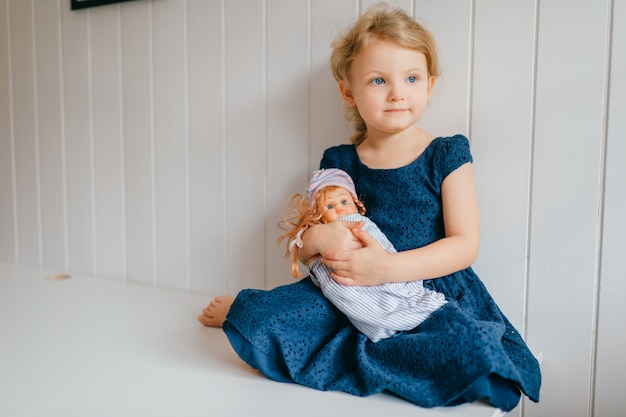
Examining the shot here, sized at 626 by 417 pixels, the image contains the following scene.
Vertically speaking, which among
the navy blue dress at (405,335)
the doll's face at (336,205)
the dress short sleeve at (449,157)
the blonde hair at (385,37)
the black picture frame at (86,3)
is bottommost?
the navy blue dress at (405,335)

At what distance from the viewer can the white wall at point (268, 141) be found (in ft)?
3.17

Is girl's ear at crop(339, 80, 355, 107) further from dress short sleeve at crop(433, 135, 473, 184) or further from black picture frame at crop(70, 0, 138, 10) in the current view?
black picture frame at crop(70, 0, 138, 10)

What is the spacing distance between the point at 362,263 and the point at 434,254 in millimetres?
116

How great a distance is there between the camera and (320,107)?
1.21 metres

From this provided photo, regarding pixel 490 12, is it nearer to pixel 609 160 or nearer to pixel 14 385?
pixel 609 160

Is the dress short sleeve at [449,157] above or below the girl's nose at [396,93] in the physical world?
below

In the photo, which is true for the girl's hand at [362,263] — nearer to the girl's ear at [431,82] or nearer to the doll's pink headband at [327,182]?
the doll's pink headband at [327,182]

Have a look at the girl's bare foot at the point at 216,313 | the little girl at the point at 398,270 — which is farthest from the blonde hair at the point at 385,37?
the girl's bare foot at the point at 216,313

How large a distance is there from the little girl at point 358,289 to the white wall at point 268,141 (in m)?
0.22

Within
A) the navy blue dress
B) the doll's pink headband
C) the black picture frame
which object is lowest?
the navy blue dress

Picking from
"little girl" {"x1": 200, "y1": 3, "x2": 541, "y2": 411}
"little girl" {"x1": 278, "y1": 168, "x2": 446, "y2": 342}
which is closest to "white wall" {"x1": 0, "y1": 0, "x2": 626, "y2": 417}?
"little girl" {"x1": 200, "y1": 3, "x2": 541, "y2": 411}

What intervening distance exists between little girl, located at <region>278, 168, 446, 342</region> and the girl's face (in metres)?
0.13

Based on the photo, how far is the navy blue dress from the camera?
2.53 feet

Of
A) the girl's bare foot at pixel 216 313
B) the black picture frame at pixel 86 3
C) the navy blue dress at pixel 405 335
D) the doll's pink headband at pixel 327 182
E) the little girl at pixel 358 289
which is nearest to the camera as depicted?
the navy blue dress at pixel 405 335
